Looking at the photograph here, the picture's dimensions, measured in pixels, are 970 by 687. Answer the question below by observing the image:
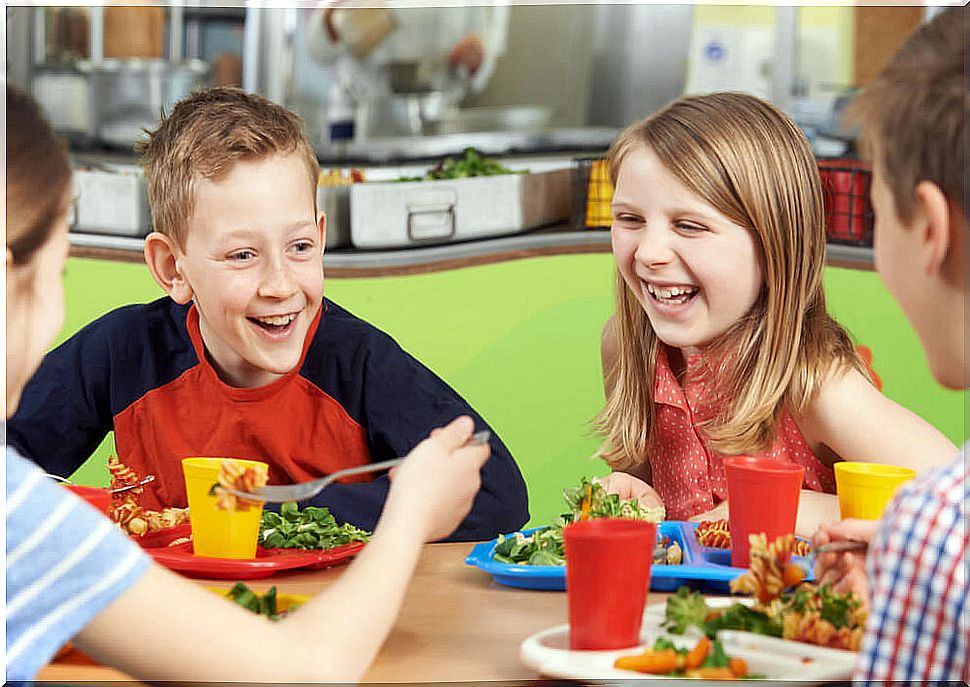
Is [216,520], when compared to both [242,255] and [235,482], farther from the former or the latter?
[242,255]

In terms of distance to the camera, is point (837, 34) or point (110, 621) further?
point (837, 34)

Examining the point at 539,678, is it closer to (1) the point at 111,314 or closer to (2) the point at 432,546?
(2) the point at 432,546

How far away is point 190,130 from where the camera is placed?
128 centimetres

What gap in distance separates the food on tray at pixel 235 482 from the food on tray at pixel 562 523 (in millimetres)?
201

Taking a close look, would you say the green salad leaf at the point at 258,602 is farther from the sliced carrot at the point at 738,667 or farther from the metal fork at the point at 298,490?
the sliced carrot at the point at 738,667

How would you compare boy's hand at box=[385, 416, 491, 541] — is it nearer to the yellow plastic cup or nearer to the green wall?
the yellow plastic cup

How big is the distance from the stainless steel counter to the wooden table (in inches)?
44.6

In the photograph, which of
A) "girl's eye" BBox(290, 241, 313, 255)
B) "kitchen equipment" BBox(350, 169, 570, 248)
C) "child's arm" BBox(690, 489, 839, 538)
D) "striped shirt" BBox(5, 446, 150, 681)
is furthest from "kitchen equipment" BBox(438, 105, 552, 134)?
"striped shirt" BBox(5, 446, 150, 681)

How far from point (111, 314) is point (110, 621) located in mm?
838

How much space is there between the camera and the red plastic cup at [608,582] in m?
0.76

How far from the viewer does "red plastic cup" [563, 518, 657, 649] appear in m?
0.76

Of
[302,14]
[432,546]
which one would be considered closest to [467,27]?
[302,14]

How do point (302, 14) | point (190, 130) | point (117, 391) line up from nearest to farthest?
point (190, 130) → point (117, 391) → point (302, 14)

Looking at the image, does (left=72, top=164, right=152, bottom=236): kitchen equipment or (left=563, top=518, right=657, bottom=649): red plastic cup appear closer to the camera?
(left=563, top=518, right=657, bottom=649): red plastic cup
